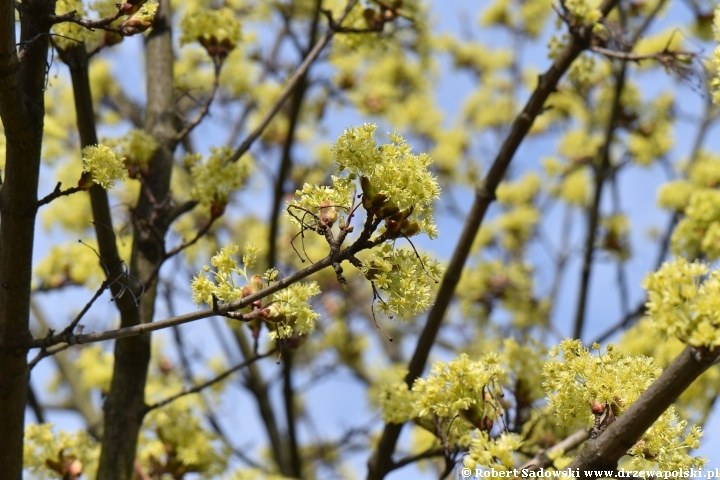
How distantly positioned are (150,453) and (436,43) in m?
5.23

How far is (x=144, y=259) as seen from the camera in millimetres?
4281

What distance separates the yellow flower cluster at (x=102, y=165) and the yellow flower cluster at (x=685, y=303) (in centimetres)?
203

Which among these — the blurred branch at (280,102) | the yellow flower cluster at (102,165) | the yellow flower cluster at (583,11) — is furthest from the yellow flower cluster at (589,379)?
the blurred branch at (280,102)

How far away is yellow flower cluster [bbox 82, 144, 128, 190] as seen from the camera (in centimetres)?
301

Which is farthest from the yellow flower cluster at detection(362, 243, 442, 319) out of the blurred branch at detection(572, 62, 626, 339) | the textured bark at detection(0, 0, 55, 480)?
the blurred branch at detection(572, 62, 626, 339)

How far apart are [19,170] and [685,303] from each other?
2358 mm

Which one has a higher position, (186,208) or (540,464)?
(186,208)

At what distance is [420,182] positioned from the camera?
8.35ft

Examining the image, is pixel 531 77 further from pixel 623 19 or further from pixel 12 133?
pixel 12 133

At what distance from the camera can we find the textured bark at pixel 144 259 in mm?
3988

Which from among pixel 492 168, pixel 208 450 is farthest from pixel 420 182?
pixel 208 450

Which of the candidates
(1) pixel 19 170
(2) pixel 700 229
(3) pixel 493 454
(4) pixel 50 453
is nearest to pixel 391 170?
(3) pixel 493 454

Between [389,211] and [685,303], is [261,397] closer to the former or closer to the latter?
[389,211]

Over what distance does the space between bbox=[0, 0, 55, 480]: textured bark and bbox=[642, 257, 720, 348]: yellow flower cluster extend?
221 centimetres
